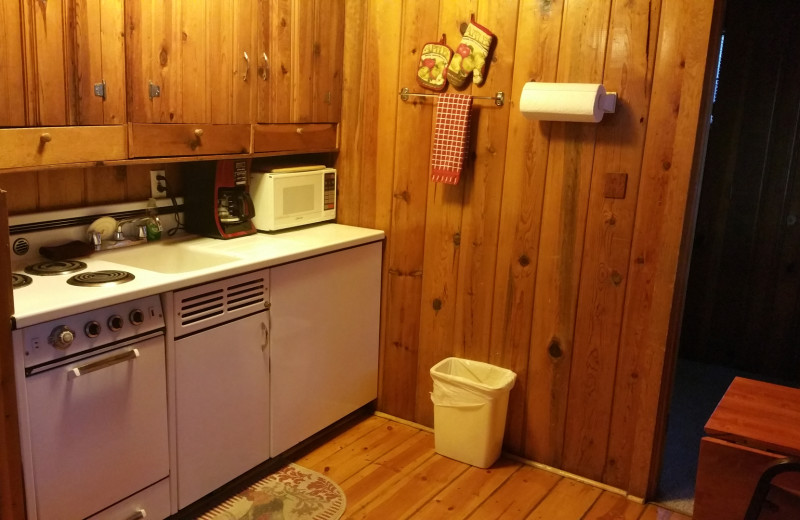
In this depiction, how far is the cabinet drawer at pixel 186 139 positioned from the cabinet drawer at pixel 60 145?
68 millimetres

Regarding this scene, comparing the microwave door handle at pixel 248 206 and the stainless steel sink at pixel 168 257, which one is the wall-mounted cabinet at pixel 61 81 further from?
the microwave door handle at pixel 248 206

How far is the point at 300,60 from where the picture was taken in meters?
3.03

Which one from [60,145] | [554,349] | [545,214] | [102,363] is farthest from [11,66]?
[554,349]

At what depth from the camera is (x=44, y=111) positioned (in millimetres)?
2133

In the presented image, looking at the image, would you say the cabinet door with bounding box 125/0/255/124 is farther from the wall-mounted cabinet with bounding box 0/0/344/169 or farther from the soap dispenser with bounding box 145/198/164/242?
the soap dispenser with bounding box 145/198/164/242

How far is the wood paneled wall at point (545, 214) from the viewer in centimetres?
262

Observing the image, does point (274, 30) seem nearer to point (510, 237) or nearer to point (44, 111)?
point (44, 111)

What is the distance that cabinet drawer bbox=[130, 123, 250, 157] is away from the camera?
244 cm

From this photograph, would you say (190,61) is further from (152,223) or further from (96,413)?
(96,413)

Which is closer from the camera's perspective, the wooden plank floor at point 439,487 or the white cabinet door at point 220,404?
the white cabinet door at point 220,404

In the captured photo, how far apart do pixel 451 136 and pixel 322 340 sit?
1.02 m

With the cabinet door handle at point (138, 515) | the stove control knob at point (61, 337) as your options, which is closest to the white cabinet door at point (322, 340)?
the cabinet door handle at point (138, 515)

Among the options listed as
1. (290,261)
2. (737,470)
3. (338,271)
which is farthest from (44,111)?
(737,470)

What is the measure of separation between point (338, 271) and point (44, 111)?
4.35 ft
